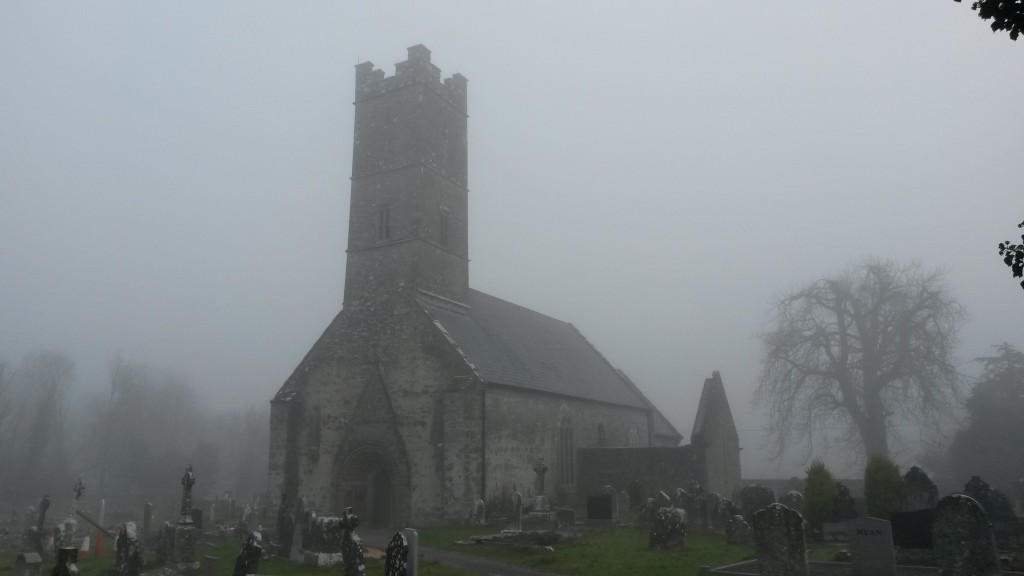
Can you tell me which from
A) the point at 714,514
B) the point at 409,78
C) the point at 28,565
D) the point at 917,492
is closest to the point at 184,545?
the point at 28,565

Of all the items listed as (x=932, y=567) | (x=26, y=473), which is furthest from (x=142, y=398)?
(x=932, y=567)

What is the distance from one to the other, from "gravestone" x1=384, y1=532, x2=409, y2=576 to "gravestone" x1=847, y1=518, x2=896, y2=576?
8260 mm

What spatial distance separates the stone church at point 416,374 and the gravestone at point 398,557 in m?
14.2

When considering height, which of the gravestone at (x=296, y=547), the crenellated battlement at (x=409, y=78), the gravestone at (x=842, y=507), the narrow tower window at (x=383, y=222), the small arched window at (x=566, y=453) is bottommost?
the gravestone at (x=296, y=547)

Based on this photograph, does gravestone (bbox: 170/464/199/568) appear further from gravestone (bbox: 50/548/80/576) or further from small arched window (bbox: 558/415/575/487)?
small arched window (bbox: 558/415/575/487)

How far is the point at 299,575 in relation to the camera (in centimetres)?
1451

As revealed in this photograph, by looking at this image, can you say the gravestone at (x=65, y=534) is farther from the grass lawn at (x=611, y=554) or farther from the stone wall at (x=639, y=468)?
the stone wall at (x=639, y=468)

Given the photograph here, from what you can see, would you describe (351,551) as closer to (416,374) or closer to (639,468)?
(416,374)

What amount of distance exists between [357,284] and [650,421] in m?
19.7

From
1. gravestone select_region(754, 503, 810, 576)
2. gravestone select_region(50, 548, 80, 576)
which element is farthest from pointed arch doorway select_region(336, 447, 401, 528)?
gravestone select_region(754, 503, 810, 576)

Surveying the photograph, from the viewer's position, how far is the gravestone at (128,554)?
13281 mm

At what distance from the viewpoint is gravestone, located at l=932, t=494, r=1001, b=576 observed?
35.1 ft

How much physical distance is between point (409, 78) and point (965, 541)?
82.4 ft

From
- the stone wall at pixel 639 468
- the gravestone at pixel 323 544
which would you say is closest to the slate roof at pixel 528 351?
the stone wall at pixel 639 468
